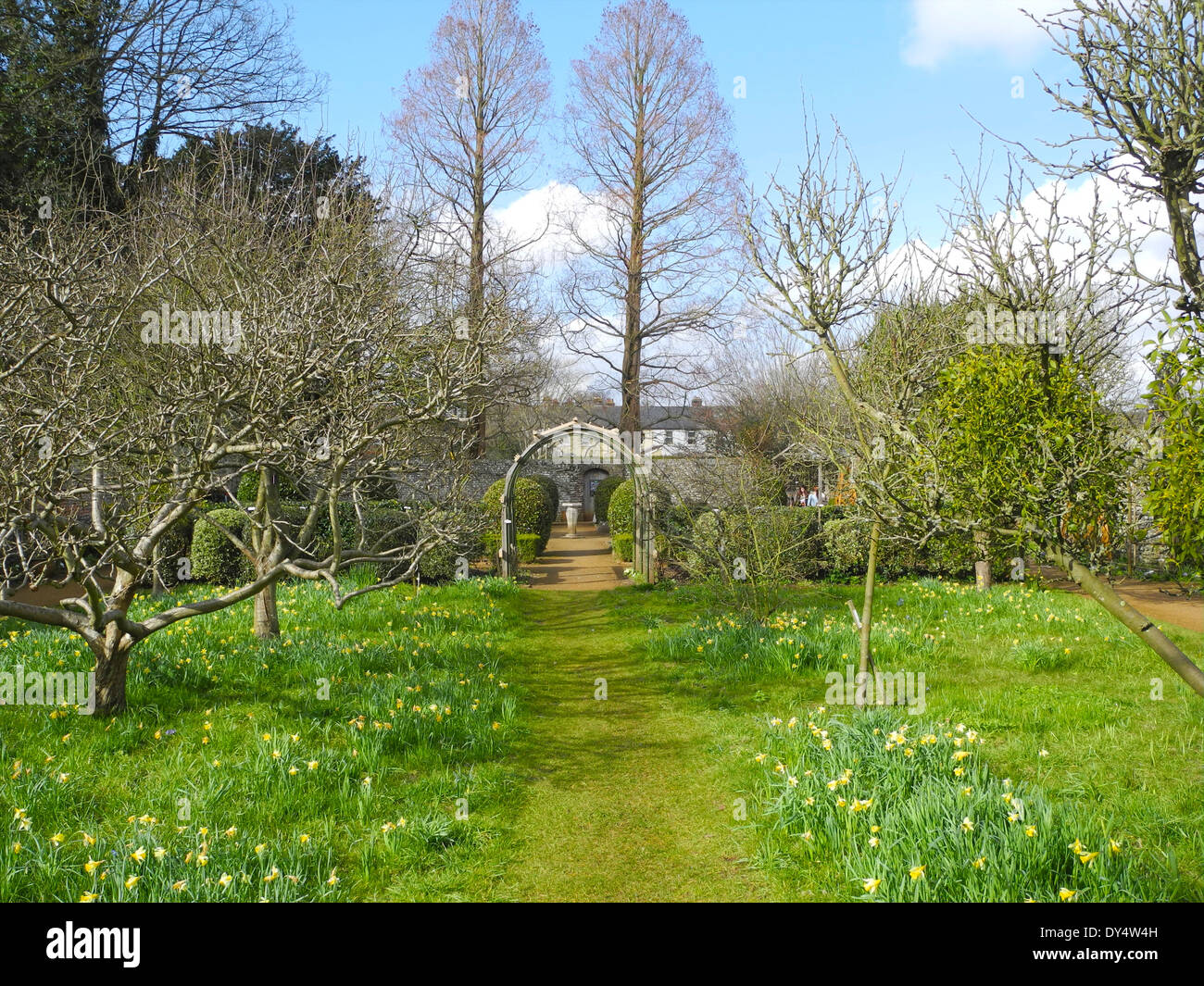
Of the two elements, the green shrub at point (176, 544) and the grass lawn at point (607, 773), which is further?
the green shrub at point (176, 544)

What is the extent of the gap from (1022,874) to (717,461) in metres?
9.34

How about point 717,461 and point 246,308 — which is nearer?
point 246,308

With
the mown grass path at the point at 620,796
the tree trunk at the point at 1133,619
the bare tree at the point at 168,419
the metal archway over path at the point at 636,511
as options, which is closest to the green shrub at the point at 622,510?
the metal archway over path at the point at 636,511

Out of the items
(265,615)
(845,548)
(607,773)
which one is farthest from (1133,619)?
(845,548)

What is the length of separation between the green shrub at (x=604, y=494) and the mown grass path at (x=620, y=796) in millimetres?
14251

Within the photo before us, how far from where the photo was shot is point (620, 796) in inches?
213

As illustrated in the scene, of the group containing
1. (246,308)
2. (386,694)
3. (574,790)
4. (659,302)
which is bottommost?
(574,790)

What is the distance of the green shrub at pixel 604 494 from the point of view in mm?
23055

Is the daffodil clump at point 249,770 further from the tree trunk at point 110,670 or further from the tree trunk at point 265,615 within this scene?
the tree trunk at point 265,615
